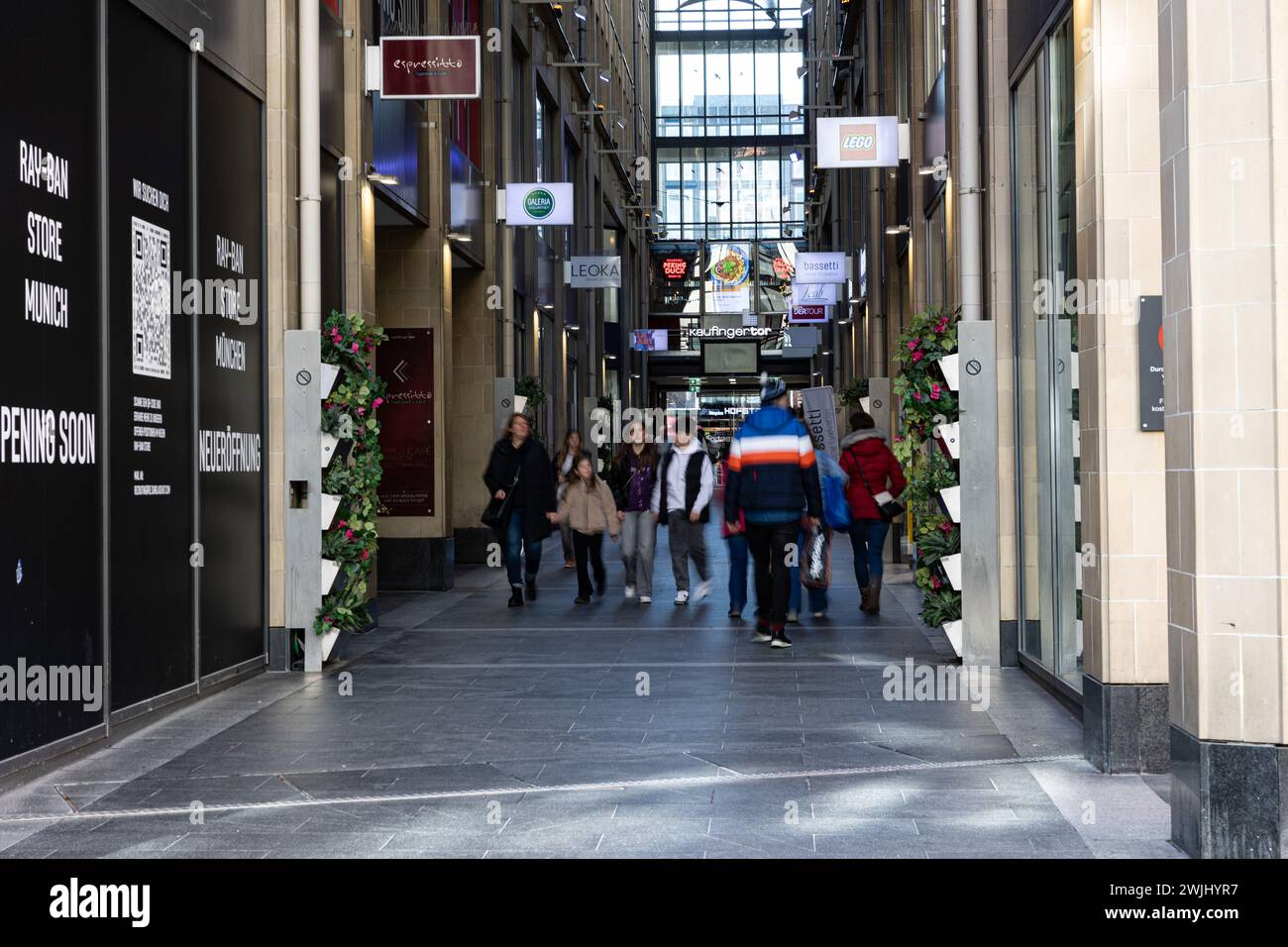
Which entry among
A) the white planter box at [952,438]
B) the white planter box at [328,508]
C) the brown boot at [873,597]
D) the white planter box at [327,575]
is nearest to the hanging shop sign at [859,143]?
the brown boot at [873,597]

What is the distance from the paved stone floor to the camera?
5.91m

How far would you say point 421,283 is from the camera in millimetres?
17938

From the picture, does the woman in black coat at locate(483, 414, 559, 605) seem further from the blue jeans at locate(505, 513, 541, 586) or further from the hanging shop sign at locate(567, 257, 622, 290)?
the hanging shop sign at locate(567, 257, 622, 290)

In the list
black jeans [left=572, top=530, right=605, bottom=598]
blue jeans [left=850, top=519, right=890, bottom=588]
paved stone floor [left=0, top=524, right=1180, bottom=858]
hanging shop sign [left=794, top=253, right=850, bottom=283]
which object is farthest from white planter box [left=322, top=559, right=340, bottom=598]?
hanging shop sign [left=794, top=253, right=850, bottom=283]

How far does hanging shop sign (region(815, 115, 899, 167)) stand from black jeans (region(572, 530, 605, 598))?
15.8 feet

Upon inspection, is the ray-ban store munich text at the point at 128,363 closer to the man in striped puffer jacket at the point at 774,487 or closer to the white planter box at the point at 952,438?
the man in striped puffer jacket at the point at 774,487

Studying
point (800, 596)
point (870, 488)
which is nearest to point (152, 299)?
point (800, 596)

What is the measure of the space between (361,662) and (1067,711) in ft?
17.7

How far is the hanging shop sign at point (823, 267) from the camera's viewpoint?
2975cm

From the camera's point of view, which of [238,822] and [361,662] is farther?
[361,662]

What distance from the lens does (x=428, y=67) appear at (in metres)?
13.4
